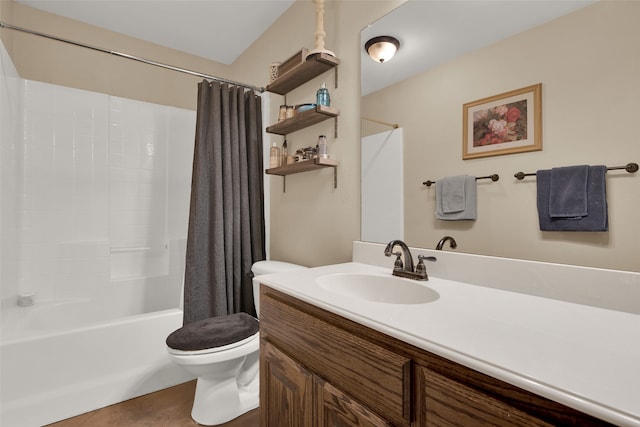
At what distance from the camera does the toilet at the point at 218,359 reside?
54.4 inches

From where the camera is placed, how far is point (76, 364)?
1575mm

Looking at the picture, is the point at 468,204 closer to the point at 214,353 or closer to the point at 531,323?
the point at 531,323

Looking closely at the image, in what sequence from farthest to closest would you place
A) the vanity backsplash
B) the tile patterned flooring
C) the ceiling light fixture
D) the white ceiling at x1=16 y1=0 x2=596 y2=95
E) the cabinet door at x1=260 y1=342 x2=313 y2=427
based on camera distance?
the tile patterned flooring < the ceiling light fixture < the white ceiling at x1=16 y1=0 x2=596 y2=95 < the cabinet door at x1=260 y1=342 x2=313 y2=427 < the vanity backsplash

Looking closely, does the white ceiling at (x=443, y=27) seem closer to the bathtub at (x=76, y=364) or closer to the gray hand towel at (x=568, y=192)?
the gray hand towel at (x=568, y=192)

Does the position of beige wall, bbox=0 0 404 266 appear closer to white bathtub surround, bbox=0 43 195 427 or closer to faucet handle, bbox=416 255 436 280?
white bathtub surround, bbox=0 43 195 427

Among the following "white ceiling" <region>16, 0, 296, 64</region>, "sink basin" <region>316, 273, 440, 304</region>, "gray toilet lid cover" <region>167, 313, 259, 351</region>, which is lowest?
"gray toilet lid cover" <region>167, 313, 259, 351</region>

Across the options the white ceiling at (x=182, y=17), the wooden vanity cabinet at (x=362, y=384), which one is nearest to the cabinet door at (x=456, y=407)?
the wooden vanity cabinet at (x=362, y=384)

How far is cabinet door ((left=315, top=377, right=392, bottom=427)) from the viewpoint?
709 millimetres

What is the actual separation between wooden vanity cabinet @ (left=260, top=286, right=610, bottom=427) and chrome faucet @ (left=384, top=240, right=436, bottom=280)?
42 centimetres

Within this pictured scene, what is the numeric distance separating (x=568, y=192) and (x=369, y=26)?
1.13 meters

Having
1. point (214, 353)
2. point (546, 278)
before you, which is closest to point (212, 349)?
point (214, 353)

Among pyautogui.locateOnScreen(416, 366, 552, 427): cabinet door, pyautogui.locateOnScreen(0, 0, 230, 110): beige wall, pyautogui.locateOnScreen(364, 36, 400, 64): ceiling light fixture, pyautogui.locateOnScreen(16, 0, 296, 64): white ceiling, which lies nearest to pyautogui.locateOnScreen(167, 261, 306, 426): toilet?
pyautogui.locateOnScreen(416, 366, 552, 427): cabinet door

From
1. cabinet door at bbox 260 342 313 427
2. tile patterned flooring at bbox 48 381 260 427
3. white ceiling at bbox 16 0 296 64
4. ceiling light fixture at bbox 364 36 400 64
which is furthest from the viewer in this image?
white ceiling at bbox 16 0 296 64

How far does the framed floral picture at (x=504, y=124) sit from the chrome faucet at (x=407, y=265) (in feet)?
1.32
